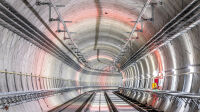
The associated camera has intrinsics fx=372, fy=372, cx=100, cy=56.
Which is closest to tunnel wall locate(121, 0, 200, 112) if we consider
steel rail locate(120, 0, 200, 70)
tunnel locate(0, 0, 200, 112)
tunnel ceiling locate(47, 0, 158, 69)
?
tunnel locate(0, 0, 200, 112)

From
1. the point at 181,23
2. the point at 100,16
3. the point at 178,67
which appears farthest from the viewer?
the point at 100,16

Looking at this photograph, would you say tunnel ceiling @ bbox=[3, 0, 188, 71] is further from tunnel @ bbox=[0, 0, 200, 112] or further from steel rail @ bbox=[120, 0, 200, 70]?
steel rail @ bbox=[120, 0, 200, 70]

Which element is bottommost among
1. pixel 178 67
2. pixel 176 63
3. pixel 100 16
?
pixel 178 67

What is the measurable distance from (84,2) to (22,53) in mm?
5120

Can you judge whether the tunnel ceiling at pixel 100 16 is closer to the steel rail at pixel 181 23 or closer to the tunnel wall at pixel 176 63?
the tunnel wall at pixel 176 63

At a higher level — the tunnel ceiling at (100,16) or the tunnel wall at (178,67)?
the tunnel ceiling at (100,16)

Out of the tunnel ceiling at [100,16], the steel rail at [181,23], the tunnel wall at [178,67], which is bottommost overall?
the tunnel wall at [178,67]

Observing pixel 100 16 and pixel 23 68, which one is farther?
pixel 100 16

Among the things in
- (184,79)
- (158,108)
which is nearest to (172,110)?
(184,79)

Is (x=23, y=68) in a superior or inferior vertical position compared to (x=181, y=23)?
inferior

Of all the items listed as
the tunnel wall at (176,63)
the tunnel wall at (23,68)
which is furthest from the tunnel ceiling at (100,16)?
the tunnel wall at (23,68)

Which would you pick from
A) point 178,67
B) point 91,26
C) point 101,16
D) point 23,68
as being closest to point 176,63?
point 178,67

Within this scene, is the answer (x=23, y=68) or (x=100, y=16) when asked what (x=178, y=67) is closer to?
(x=23, y=68)

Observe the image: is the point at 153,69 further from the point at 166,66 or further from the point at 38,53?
the point at 38,53
